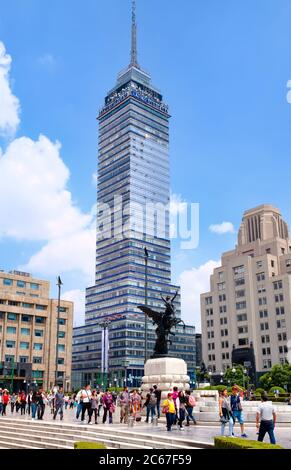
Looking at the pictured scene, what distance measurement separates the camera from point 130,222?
470ft

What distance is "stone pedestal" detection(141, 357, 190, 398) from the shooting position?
2769cm

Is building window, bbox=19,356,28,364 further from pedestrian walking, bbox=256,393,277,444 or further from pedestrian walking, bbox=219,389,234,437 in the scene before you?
pedestrian walking, bbox=256,393,277,444

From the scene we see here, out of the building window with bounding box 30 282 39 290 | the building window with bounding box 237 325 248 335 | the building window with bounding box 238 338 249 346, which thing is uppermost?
the building window with bounding box 30 282 39 290

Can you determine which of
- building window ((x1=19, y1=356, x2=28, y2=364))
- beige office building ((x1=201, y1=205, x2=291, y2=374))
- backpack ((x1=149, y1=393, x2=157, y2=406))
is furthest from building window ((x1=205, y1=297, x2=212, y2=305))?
backpack ((x1=149, y1=393, x2=157, y2=406))

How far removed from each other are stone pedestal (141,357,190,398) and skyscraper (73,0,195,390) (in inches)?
3718

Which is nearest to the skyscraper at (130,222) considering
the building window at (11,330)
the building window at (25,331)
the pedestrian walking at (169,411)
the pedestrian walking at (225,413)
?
the building window at (25,331)

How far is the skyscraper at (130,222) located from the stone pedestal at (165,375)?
94443 mm

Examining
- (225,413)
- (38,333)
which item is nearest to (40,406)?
(225,413)

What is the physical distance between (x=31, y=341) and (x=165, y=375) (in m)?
60.2

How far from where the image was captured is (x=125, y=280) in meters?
134

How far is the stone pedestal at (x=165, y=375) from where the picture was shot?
27688mm

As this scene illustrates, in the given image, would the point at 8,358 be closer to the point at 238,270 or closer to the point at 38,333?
the point at 38,333

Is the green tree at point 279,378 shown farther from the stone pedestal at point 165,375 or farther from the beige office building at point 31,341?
the stone pedestal at point 165,375

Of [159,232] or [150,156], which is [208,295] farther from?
[150,156]
